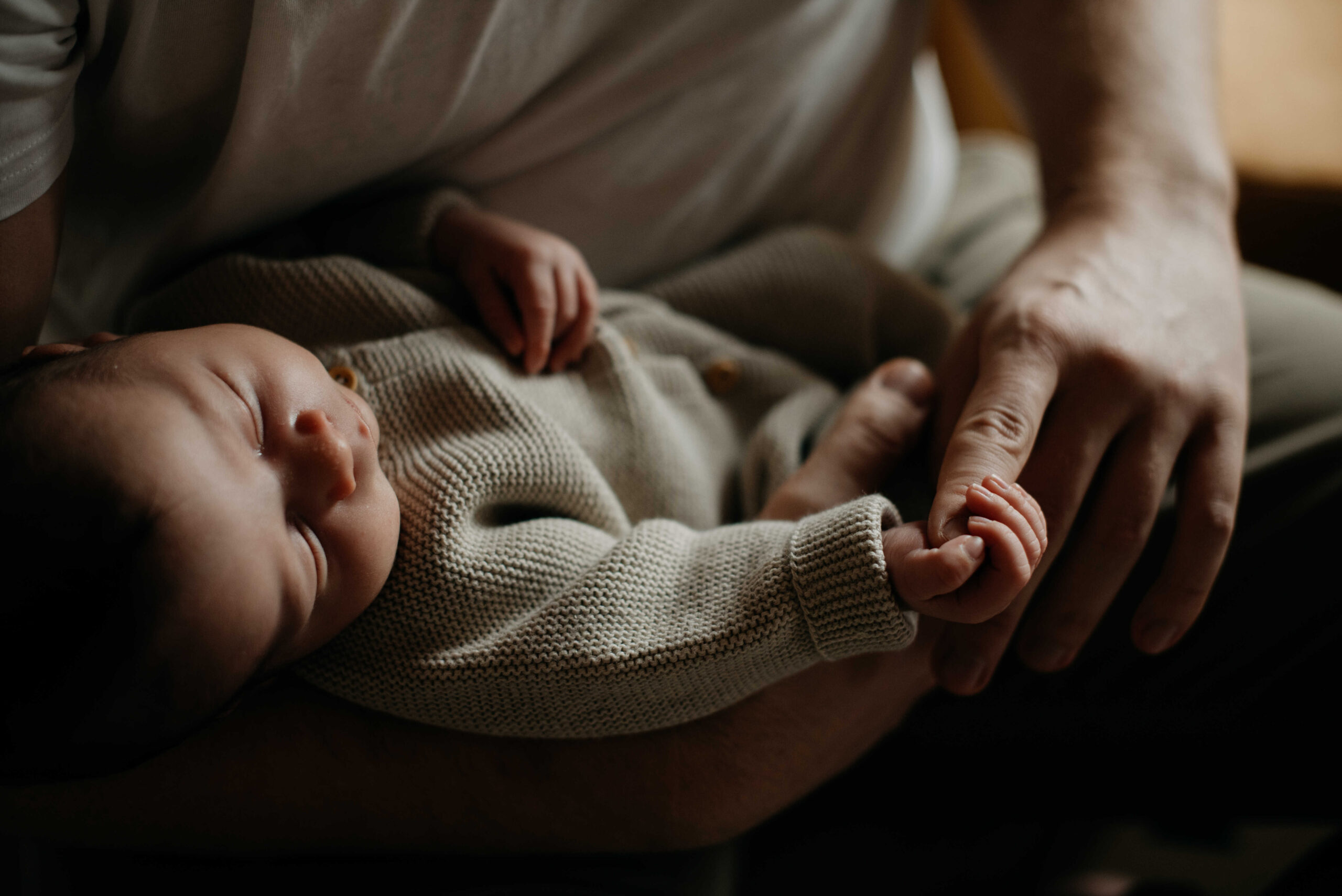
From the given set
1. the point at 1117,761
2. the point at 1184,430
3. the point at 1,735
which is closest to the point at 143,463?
the point at 1,735

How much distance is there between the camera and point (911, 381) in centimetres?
82

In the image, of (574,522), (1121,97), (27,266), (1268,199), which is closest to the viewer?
(27,266)

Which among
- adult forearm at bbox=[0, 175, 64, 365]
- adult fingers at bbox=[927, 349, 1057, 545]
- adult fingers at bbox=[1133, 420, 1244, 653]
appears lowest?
adult fingers at bbox=[1133, 420, 1244, 653]

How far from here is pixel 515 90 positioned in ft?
2.51

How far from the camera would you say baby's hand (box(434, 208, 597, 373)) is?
751 mm

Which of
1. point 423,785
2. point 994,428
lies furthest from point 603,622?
point 994,428

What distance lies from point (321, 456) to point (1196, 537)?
0.69 metres

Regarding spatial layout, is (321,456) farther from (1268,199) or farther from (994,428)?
(1268,199)

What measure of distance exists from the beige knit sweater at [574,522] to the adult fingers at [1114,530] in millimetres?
197

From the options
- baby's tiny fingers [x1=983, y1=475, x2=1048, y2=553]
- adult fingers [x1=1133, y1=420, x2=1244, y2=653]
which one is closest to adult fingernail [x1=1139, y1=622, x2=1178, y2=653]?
adult fingers [x1=1133, y1=420, x2=1244, y2=653]

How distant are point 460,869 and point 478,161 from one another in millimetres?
651

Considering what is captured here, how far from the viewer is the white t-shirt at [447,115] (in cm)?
63

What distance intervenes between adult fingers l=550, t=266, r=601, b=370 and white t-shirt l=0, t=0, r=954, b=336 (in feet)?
0.44

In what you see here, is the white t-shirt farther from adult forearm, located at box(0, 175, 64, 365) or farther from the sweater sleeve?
the sweater sleeve
